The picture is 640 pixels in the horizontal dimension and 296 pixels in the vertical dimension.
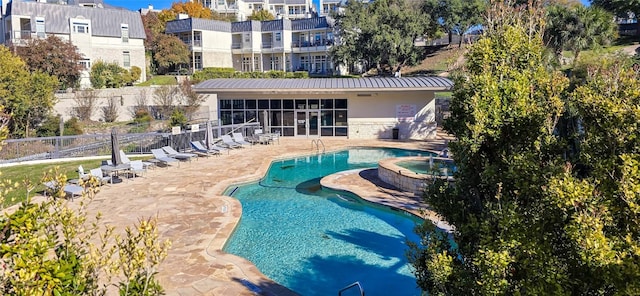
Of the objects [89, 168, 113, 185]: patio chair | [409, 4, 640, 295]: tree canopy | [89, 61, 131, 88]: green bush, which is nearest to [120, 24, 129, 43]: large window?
[89, 61, 131, 88]: green bush

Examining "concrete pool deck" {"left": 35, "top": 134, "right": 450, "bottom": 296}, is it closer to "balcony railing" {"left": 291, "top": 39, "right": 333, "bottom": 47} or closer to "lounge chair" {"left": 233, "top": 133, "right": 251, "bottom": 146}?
"lounge chair" {"left": 233, "top": 133, "right": 251, "bottom": 146}

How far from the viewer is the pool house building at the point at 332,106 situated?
26.3 m

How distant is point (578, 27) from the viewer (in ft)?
76.4

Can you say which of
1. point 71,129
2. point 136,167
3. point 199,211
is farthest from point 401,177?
point 71,129

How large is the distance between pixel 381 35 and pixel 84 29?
3103 centimetres

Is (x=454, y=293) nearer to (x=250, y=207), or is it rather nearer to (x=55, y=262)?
(x=55, y=262)

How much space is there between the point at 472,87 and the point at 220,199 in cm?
1028

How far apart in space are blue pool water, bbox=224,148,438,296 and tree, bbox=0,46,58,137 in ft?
63.6

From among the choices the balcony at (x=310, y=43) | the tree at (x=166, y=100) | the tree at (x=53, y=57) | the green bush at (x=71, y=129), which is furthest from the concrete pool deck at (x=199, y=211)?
the balcony at (x=310, y=43)

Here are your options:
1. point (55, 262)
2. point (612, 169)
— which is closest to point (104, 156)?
point (55, 262)

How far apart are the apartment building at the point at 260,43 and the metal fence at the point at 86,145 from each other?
1408 inches

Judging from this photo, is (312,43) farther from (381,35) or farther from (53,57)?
(53,57)

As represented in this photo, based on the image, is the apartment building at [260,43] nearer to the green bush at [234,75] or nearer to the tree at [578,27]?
the green bush at [234,75]

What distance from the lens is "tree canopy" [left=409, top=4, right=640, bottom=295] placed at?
3314 millimetres
